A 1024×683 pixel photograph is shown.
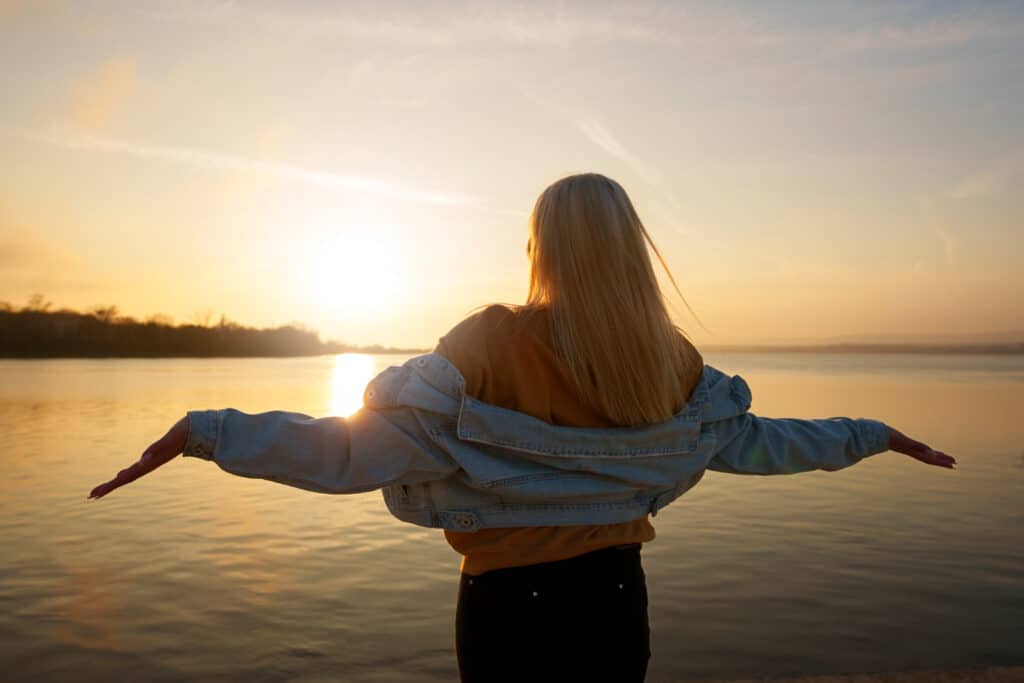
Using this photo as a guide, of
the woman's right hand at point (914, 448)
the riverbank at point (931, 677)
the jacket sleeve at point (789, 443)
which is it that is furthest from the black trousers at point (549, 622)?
the riverbank at point (931, 677)

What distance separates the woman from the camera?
1988mm

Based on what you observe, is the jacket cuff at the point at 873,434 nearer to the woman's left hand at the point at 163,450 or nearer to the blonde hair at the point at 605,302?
the blonde hair at the point at 605,302

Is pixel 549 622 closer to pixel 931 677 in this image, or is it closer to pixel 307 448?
pixel 307 448

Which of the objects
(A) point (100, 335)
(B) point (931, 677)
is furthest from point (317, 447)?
(A) point (100, 335)

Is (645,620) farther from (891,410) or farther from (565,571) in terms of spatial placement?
(891,410)

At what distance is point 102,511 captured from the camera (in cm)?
1207

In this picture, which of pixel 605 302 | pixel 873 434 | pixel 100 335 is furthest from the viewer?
pixel 100 335

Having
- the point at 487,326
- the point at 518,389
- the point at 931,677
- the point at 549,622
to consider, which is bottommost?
the point at 931,677

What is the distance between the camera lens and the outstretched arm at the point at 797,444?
97.2 inches

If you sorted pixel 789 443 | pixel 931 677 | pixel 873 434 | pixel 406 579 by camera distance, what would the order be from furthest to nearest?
pixel 406 579 < pixel 931 677 < pixel 873 434 < pixel 789 443

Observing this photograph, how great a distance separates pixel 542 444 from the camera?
80.8 inches

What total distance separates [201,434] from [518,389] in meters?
0.75

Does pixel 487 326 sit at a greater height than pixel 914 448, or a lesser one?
greater

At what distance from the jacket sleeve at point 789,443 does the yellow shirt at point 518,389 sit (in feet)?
1.73
